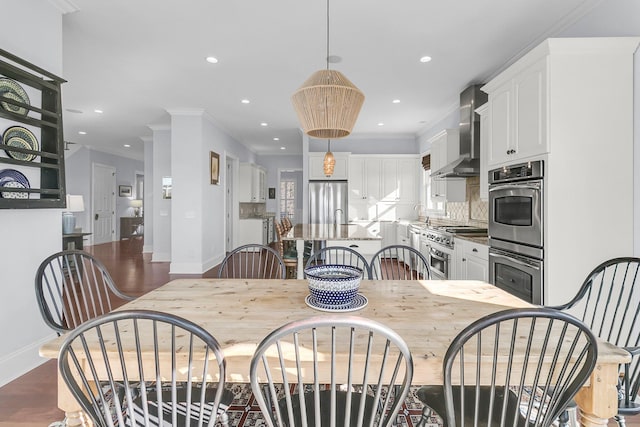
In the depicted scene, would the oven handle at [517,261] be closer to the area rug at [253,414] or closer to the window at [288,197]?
the area rug at [253,414]

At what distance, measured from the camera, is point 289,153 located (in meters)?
10.1

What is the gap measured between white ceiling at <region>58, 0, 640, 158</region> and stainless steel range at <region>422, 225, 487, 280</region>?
1868 millimetres

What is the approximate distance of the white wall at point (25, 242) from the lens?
2.18 meters

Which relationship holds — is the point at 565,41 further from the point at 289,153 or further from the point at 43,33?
the point at 289,153

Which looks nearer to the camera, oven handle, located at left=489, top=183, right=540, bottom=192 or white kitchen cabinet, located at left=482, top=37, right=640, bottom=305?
white kitchen cabinet, located at left=482, top=37, right=640, bottom=305

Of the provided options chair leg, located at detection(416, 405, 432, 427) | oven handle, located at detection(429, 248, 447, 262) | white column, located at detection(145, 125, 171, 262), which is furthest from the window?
chair leg, located at detection(416, 405, 432, 427)

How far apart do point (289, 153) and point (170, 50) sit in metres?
6.78

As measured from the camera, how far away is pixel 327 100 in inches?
71.9

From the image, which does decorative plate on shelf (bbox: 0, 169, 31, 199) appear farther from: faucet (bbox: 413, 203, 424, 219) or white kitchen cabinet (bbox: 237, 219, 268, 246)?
faucet (bbox: 413, 203, 424, 219)

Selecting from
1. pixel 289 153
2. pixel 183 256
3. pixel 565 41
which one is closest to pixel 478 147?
pixel 565 41

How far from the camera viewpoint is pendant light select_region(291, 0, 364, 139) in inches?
71.4

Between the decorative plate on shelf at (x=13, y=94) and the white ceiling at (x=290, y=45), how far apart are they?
2.89 ft

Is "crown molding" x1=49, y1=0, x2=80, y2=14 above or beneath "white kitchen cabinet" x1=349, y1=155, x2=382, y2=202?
above

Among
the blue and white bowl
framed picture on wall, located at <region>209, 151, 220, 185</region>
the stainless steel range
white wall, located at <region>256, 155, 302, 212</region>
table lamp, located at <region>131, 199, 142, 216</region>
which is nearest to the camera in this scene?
the blue and white bowl
